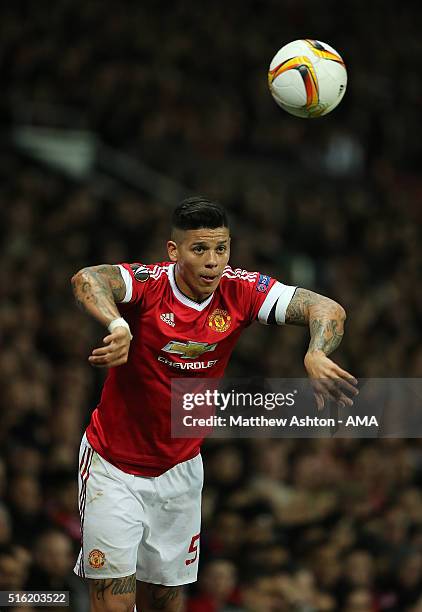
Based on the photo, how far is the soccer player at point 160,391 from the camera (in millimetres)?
5539

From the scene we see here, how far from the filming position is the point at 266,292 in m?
5.83

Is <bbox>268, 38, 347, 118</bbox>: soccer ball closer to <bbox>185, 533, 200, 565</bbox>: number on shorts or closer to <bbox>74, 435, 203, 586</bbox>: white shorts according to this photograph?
<bbox>74, 435, 203, 586</bbox>: white shorts

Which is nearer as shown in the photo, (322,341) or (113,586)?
(322,341)

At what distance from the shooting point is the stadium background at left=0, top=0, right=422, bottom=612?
29.8 feet

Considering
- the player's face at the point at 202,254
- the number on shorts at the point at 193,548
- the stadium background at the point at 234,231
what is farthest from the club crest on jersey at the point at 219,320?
the stadium background at the point at 234,231

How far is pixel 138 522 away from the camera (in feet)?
18.7

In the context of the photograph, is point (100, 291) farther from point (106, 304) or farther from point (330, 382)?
point (330, 382)

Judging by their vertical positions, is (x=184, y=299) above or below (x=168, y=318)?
above

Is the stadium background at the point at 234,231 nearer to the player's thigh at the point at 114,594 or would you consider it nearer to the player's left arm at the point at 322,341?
the player's thigh at the point at 114,594

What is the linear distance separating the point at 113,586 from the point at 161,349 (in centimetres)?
121

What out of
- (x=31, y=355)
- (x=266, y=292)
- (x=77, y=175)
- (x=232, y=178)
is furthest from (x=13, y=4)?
(x=266, y=292)

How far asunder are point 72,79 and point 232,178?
2.61 m

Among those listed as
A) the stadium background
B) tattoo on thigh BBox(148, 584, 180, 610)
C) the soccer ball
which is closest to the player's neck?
the soccer ball
